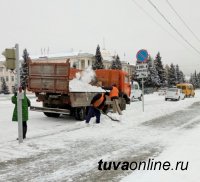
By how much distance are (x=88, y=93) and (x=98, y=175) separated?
34.6ft

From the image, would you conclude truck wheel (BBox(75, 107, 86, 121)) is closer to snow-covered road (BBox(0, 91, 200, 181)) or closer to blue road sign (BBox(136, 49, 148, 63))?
snow-covered road (BBox(0, 91, 200, 181))

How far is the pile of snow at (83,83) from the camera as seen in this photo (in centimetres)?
1632

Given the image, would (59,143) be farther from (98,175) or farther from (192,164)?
(192,164)

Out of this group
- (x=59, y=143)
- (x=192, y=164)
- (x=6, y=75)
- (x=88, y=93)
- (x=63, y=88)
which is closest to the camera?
(x=192, y=164)

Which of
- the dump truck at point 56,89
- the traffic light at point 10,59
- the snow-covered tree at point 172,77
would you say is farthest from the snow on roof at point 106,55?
the traffic light at point 10,59

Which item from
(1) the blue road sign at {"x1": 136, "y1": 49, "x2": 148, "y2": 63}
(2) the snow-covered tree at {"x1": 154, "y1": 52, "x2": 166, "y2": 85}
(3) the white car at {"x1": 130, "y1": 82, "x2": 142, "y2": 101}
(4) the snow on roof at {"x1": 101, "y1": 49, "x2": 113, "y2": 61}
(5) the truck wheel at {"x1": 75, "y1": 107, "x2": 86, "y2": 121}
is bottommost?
(5) the truck wheel at {"x1": 75, "y1": 107, "x2": 86, "y2": 121}

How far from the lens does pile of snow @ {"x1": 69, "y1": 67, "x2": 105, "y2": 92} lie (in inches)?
642

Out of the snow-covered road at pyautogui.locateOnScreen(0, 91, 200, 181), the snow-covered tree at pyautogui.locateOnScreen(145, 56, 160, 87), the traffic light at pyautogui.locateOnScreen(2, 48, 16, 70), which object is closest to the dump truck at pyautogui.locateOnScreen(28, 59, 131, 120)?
the snow-covered road at pyautogui.locateOnScreen(0, 91, 200, 181)

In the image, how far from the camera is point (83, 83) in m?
17.3

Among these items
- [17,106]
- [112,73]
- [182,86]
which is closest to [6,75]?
[182,86]

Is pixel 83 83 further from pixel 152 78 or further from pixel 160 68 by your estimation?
pixel 160 68

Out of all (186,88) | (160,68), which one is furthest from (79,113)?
(160,68)

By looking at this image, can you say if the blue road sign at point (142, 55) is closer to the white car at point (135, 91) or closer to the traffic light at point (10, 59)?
the traffic light at point (10, 59)

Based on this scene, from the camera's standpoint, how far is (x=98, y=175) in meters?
6.71
